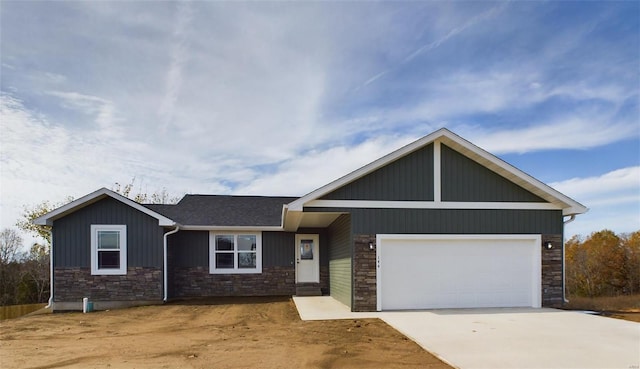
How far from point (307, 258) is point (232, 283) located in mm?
2751

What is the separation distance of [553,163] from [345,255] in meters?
9.18

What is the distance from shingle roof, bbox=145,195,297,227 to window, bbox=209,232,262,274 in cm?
53

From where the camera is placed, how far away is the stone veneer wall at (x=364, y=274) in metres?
11.2

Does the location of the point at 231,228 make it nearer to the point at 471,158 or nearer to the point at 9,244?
the point at 471,158

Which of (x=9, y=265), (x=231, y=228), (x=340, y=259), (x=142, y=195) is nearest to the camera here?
(x=340, y=259)

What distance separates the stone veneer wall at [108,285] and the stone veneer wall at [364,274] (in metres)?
6.25

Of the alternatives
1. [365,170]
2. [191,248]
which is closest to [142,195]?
[191,248]

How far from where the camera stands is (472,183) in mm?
12008

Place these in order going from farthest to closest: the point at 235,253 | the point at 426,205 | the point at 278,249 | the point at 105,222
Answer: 1. the point at 278,249
2. the point at 235,253
3. the point at 105,222
4. the point at 426,205

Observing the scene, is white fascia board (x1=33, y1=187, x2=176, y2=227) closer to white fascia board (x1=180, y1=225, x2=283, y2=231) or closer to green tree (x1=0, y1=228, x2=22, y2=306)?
white fascia board (x1=180, y1=225, x2=283, y2=231)

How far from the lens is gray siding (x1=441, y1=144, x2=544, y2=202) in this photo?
1191 cm

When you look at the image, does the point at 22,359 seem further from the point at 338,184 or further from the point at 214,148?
the point at 214,148

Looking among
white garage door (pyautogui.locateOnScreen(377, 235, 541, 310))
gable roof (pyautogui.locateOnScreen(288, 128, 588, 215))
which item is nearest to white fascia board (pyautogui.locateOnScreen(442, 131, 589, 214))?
gable roof (pyautogui.locateOnScreen(288, 128, 588, 215))

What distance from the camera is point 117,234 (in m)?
13.8
